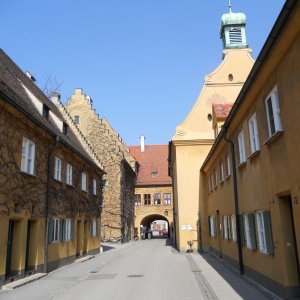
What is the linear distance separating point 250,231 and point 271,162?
A: 343 centimetres

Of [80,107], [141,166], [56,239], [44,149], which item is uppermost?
[80,107]

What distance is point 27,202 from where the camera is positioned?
14.3 metres

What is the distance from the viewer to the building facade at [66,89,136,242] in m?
38.7

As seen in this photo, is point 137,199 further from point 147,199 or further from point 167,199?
point 167,199

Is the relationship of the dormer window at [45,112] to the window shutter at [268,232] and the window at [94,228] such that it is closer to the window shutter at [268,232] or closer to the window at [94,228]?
the window at [94,228]

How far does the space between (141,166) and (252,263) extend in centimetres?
4269

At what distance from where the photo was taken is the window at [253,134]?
36.4ft

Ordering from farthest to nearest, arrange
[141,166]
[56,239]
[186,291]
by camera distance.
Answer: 1. [141,166]
2. [56,239]
3. [186,291]

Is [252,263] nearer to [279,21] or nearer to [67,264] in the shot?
[279,21]

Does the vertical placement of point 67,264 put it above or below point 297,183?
below

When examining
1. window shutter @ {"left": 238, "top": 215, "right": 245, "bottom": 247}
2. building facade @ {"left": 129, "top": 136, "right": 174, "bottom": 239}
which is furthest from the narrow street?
building facade @ {"left": 129, "top": 136, "right": 174, "bottom": 239}

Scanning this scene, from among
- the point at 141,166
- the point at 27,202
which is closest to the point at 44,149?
the point at 27,202

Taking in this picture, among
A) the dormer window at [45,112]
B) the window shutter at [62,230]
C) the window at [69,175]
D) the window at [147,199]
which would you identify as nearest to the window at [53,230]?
the window shutter at [62,230]

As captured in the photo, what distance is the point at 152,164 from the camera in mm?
54781
